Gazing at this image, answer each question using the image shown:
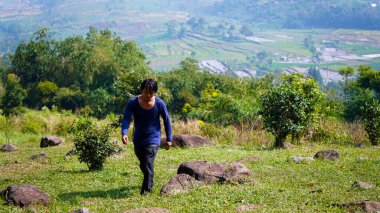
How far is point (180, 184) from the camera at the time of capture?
26.1 ft

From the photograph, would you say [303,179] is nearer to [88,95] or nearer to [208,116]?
[208,116]

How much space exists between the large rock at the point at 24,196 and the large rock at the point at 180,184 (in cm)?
191

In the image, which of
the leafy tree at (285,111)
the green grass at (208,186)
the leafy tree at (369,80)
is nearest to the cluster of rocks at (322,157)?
the green grass at (208,186)

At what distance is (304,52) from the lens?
641 feet

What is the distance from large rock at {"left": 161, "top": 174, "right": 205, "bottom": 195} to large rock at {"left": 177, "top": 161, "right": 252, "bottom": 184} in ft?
1.03

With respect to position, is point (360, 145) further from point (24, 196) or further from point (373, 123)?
point (24, 196)

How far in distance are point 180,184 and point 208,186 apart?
480mm

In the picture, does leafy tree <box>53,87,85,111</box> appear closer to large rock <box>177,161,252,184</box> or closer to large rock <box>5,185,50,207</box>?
large rock <box>177,161,252,184</box>

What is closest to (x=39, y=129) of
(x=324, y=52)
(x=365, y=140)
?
(x=365, y=140)

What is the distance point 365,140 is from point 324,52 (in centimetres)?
18376

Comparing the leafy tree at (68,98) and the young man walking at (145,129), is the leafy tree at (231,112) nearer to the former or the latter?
the young man walking at (145,129)

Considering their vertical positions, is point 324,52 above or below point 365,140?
below

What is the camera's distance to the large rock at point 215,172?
27.7ft

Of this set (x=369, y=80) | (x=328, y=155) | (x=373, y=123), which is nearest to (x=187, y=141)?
(x=328, y=155)
